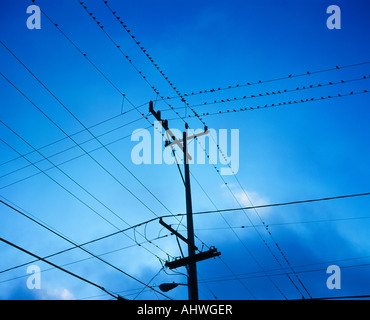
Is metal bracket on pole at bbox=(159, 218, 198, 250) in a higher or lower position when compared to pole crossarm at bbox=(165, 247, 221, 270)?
higher

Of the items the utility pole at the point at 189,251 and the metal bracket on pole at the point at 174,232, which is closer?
the utility pole at the point at 189,251

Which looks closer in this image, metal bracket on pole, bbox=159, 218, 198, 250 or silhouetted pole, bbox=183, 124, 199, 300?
silhouetted pole, bbox=183, 124, 199, 300

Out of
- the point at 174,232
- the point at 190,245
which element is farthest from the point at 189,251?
the point at 174,232

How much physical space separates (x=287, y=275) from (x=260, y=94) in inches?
350

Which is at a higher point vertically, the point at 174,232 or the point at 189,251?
the point at 174,232

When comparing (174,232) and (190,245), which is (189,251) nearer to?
(190,245)

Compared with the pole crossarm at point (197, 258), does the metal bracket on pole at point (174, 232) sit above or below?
above
